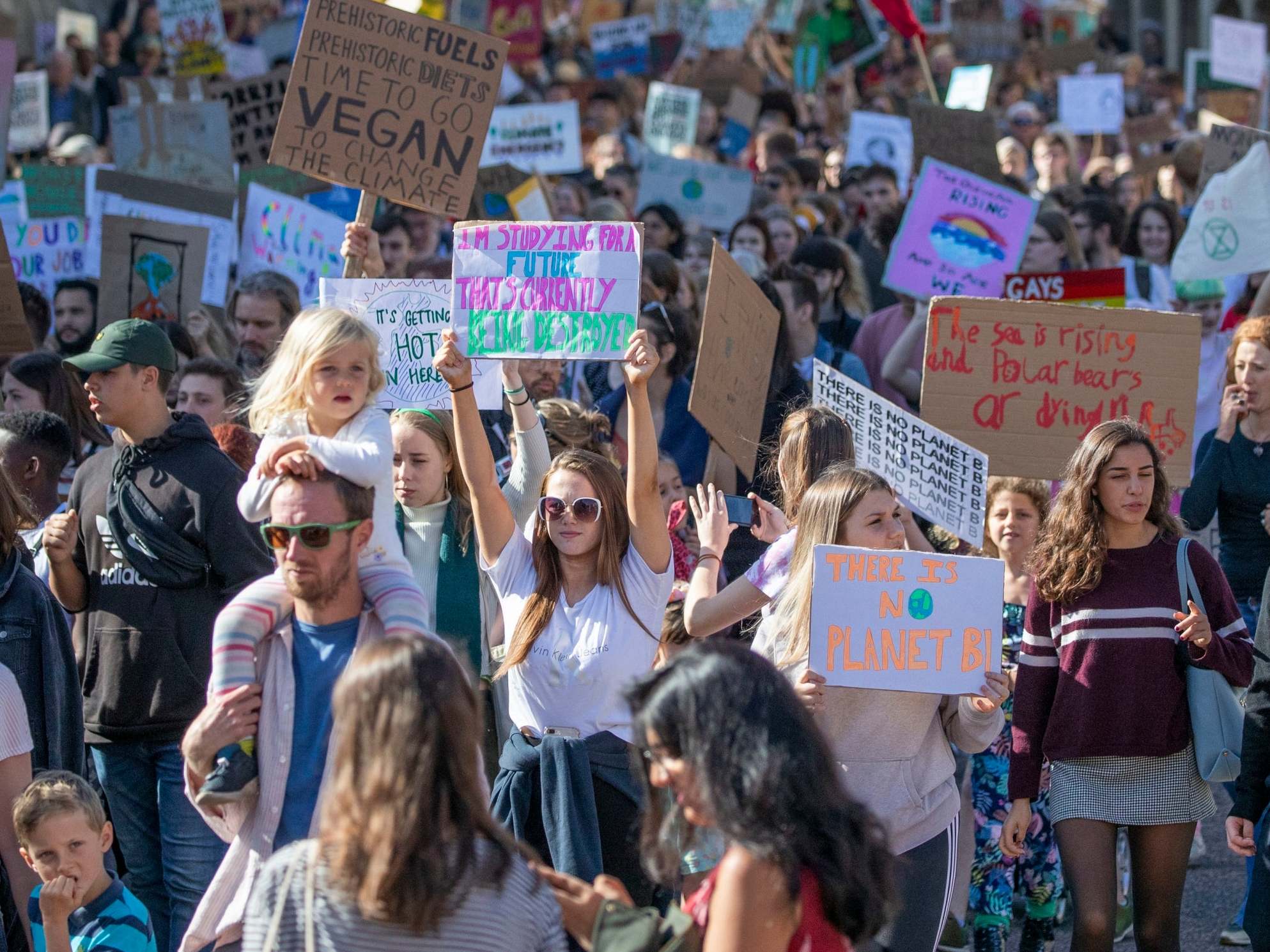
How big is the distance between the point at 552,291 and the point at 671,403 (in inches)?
74.3

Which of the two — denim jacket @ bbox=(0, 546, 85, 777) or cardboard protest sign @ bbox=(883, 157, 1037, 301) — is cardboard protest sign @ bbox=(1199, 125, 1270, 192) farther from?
denim jacket @ bbox=(0, 546, 85, 777)

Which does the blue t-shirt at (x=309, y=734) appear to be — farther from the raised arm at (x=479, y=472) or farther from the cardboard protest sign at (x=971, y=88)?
the cardboard protest sign at (x=971, y=88)

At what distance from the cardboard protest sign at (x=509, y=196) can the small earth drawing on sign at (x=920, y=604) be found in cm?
633

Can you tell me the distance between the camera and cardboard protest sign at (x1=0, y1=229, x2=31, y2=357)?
662 cm

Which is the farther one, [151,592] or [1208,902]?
[1208,902]

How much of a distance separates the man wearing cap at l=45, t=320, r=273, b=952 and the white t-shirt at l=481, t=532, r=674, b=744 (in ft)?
2.70

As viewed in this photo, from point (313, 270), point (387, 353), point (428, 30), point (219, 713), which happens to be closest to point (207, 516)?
point (387, 353)

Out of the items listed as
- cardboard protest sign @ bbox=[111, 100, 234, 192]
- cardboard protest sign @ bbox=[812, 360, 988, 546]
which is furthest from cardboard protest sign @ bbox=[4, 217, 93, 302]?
cardboard protest sign @ bbox=[812, 360, 988, 546]

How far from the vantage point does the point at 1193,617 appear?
4.49 m

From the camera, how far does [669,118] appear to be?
46.7 feet

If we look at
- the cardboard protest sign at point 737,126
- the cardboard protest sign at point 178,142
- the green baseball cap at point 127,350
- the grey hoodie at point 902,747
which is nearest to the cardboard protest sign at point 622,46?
the cardboard protest sign at point 737,126

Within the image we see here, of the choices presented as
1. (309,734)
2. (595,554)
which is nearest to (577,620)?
(595,554)

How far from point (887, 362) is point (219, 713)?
5.16 meters

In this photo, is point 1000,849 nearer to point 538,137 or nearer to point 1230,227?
point 1230,227
